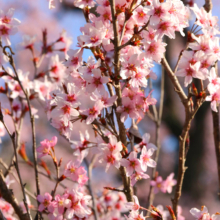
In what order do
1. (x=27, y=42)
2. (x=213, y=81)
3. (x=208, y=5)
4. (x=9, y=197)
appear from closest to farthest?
(x=213, y=81)
(x=9, y=197)
(x=208, y=5)
(x=27, y=42)

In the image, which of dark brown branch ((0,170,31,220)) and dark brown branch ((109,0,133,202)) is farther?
dark brown branch ((0,170,31,220))

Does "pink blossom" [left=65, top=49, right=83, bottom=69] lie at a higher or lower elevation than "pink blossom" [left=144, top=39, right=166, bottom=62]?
lower

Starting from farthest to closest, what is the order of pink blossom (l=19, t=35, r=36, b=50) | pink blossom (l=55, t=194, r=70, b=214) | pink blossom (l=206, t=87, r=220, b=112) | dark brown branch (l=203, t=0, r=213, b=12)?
pink blossom (l=19, t=35, r=36, b=50) < dark brown branch (l=203, t=0, r=213, b=12) < pink blossom (l=55, t=194, r=70, b=214) < pink blossom (l=206, t=87, r=220, b=112)

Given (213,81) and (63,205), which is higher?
(213,81)

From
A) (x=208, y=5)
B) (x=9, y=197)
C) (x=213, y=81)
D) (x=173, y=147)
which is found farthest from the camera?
(x=173, y=147)

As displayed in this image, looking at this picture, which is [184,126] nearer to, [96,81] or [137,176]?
[137,176]

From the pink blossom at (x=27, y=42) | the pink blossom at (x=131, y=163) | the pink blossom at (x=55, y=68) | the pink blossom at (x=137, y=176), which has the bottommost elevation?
the pink blossom at (x=137, y=176)

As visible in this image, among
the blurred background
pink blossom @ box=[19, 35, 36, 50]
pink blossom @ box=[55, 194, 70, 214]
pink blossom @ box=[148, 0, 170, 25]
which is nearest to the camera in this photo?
pink blossom @ box=[148, 0, 170, 25]

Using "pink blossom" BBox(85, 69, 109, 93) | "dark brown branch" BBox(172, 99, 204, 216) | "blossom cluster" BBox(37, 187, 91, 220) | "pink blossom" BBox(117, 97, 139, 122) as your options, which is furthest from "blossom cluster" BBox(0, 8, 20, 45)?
"dark brown branch" BBox(172, 99, 204, 216)

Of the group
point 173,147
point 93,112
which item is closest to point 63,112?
point 93,112

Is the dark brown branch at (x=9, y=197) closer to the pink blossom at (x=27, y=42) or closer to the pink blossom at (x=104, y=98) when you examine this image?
the pink blossom at (x=104, y=98)

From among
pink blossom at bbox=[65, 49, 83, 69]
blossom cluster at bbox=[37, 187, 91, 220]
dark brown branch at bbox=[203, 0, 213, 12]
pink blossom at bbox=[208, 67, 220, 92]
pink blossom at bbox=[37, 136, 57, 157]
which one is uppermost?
dark brown branch at bbox=[203, 0, 213, 12]

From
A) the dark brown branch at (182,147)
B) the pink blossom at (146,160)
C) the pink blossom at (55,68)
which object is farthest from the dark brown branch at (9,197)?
the pink blossom at (55,68)

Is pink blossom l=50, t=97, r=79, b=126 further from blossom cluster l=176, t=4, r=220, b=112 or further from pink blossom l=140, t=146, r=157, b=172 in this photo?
blossom cluster l=176, t=4, r=220, b=112
